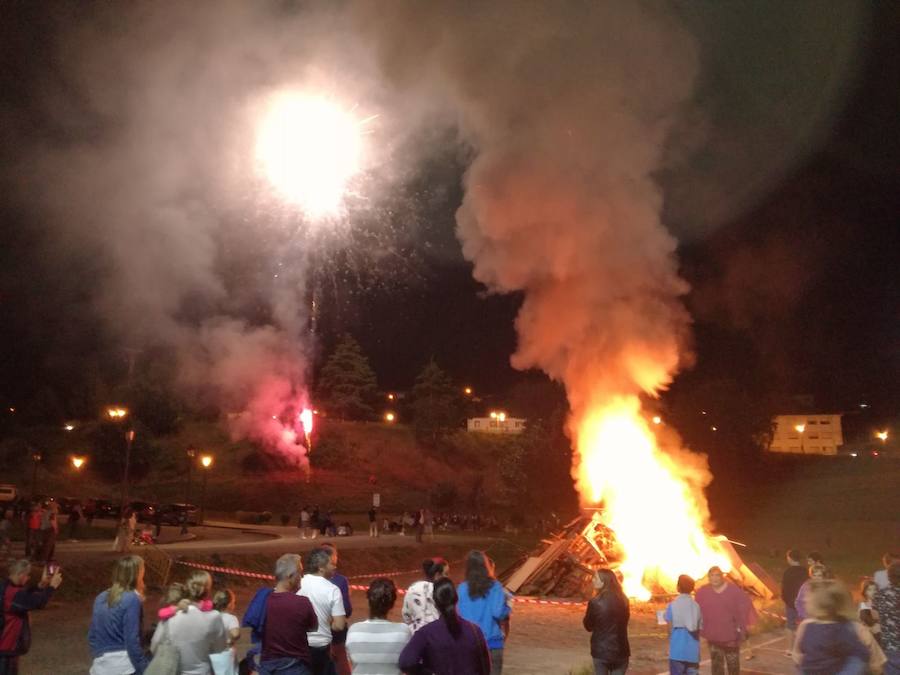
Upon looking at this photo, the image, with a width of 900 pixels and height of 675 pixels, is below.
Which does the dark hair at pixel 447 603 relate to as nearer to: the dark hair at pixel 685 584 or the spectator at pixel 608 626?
the spectator at pixel 608 626

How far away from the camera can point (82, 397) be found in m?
70.8

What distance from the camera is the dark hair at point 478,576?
270 inches

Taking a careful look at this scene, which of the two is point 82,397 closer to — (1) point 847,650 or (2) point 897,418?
(1) point 847,650

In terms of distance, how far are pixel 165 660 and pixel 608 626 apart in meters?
4.14

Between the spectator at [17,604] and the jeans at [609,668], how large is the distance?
5.03 metres

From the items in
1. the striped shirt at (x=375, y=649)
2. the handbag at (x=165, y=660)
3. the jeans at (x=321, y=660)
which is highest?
the striped shirt at (x=375, y=649)

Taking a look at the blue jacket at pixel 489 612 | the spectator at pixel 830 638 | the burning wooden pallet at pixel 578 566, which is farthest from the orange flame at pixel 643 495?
the spectator at pixel 830 638

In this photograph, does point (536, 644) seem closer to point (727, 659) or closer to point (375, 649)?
point (727, 659)

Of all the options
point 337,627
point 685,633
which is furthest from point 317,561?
point 685,633

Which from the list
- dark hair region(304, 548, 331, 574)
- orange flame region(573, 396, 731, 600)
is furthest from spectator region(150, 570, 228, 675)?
orange flame region(573, 396, 731, 600)

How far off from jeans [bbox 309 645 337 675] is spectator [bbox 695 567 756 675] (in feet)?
14.3

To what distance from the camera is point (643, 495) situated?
20.7 meters

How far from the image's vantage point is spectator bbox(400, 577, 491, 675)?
4.43 metres

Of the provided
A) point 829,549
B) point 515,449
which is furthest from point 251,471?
point 829,549
